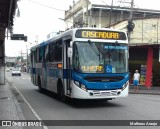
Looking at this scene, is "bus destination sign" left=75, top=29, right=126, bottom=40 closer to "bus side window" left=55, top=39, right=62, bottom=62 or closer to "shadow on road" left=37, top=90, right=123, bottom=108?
"bus side window" left=55, top=39, right=62, bottom=62

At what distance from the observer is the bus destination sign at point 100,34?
14.7m

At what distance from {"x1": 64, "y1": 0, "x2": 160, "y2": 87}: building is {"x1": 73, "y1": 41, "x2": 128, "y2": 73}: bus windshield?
616 inches

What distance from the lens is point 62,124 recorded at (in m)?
10.8

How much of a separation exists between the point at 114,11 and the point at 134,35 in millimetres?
11120

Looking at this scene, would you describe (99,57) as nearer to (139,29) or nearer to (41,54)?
(41,54)

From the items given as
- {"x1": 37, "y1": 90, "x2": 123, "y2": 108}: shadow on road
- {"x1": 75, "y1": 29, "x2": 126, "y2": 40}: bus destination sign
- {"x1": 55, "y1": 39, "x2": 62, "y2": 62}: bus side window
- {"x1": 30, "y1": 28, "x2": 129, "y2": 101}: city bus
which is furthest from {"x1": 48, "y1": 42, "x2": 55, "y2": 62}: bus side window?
{"x1": 75, "y1": 29, "x2": 126, "y2": 40}: bus destination sign

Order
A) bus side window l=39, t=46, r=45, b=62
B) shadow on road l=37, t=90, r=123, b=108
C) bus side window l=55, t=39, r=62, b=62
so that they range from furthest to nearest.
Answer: bus side window l=39, t=46, r=45, b=62 < bus side window l=55, t=39, r=62, b=62 < shadow on road l=37, t=90, r=123, b=108

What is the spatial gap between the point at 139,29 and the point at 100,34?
93.4 feet

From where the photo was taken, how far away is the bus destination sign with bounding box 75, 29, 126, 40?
1473 cm

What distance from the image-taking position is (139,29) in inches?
1676

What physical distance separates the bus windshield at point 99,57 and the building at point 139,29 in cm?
1566

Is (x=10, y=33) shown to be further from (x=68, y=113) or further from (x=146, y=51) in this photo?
(x=68, y=113)

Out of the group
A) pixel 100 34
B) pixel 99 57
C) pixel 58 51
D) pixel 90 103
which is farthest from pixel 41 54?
pixel 99 57

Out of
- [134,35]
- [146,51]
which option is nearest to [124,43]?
[146,51]
